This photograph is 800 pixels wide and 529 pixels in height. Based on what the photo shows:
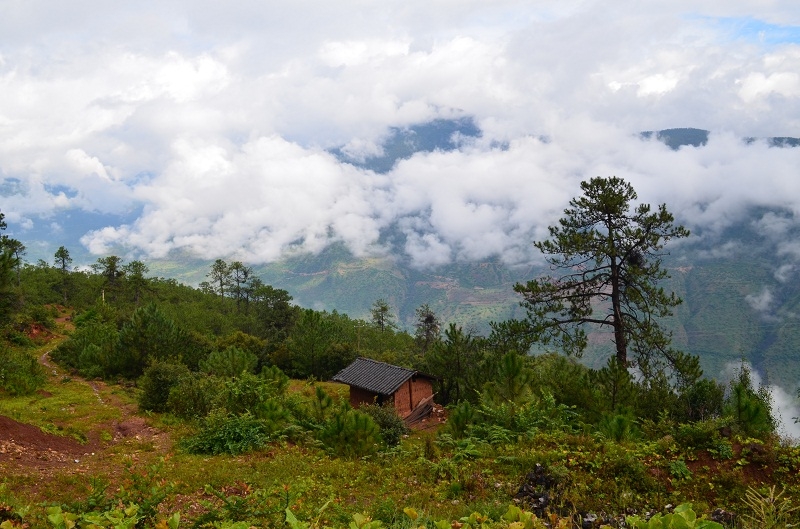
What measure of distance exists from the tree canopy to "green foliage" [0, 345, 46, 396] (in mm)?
25587

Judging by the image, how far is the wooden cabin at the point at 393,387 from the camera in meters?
28.7

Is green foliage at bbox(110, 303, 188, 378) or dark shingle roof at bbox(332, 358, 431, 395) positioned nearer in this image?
dark shingle roof at bbox(332, 358, 431, 395)

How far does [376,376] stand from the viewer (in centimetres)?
3012

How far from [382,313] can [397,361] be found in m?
35.2

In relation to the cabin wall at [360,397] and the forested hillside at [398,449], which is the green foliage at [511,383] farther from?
the cabin wall at [360,397]

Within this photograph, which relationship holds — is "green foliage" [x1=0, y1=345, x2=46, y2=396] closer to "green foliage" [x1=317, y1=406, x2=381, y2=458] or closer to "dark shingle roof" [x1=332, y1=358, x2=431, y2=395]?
"dark shingle roof" [x1=332, y1=358, x2=431, y2=395]

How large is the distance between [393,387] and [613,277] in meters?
13.4

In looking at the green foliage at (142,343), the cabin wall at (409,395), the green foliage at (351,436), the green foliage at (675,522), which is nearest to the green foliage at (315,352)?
the green foliage at (142,343)

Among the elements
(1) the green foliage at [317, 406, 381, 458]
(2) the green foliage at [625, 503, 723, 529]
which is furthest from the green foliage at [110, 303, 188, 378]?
(2) the green foliage at [625, 503, 723, 529]

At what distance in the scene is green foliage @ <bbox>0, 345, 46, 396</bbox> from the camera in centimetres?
2641

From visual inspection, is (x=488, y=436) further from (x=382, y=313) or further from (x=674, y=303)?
(x=382, y=313)

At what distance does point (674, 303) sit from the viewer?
1944cm

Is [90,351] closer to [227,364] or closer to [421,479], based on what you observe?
[227,364]

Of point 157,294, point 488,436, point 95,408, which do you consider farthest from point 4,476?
point 157,294
